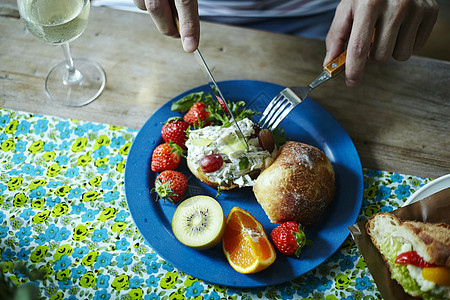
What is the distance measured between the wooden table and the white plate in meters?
0.17

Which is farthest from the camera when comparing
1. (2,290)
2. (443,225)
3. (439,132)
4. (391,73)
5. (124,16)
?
(124,16)

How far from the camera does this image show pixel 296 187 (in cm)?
160

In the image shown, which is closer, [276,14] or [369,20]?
[369,20]

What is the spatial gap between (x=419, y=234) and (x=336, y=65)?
2.52 feet

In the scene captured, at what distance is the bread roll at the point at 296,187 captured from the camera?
5.22ft

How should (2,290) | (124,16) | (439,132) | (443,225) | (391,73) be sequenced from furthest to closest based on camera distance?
(124,16)
(391,73)
(439,132)
(443,225)
(2,290)

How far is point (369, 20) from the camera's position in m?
1.64

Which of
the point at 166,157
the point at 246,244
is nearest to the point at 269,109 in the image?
the point at 166,157

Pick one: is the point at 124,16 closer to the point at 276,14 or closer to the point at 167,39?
the point at 167,39

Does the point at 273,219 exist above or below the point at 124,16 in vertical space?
below

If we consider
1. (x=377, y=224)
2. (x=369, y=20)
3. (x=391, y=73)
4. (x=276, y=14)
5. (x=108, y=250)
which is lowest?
(x=108, y=250)

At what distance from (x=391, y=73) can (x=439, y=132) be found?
39cm

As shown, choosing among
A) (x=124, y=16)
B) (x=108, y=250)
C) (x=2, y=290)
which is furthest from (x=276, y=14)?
(x=2, y=290)

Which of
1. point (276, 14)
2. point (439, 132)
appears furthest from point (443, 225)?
point (276, 14)
